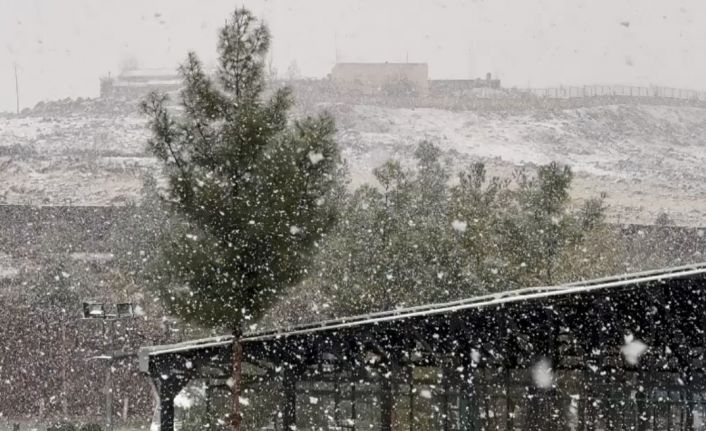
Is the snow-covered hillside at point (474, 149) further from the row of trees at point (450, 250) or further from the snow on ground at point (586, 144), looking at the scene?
the row of trees at point (450, 250)

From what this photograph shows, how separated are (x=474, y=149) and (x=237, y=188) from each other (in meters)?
76.4

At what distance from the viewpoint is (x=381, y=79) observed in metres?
120

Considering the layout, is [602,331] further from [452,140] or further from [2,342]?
[452,140]

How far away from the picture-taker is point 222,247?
17.4 meters

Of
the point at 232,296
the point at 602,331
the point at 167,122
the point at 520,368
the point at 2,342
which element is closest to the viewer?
the point at 602,331

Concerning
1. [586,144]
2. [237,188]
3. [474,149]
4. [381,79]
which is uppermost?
[381,79]

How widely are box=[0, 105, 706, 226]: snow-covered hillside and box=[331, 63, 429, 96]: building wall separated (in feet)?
27.7

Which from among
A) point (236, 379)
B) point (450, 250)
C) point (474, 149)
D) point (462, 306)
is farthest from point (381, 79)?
point (462, 306)

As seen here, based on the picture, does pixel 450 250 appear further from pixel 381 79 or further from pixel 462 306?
pixel 381 79

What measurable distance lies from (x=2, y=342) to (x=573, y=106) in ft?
284

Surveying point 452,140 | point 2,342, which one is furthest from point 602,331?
point 452,140

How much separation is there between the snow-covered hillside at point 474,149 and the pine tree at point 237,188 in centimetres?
5053

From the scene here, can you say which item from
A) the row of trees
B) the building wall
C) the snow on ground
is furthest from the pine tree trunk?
the building wall

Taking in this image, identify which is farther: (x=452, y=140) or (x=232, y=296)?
(x=452, y=140)
